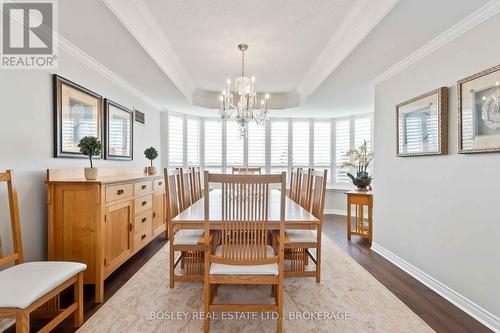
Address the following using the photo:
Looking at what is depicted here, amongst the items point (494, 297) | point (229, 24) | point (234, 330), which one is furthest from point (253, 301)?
point (229, 24)

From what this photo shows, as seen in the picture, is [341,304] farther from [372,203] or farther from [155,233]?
[155,233]

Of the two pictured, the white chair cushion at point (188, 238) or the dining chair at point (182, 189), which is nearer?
the white chair cushion at point (188, 238)

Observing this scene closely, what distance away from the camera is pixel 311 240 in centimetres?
237

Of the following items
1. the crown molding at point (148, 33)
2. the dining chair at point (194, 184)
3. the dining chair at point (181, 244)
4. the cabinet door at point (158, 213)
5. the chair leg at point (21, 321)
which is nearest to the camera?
the chair leg at point (21, 321)

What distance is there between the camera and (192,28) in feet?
8.46

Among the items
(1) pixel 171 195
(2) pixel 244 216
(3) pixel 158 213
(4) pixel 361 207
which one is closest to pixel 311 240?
(2) pixel 244 216

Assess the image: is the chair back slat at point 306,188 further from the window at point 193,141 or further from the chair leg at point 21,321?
the window at point 193,141

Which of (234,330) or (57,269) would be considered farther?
(234,330)

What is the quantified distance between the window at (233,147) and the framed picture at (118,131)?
7.84 ft

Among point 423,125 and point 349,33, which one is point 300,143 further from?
point 349,33

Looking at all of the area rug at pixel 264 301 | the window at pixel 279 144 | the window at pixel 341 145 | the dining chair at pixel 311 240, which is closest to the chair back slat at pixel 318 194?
the dining chair at pixel 311 240

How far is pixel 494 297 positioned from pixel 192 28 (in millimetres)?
3561

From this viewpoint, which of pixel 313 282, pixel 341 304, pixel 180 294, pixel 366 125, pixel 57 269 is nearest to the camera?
pixel 57 269

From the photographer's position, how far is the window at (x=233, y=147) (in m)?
5.88
